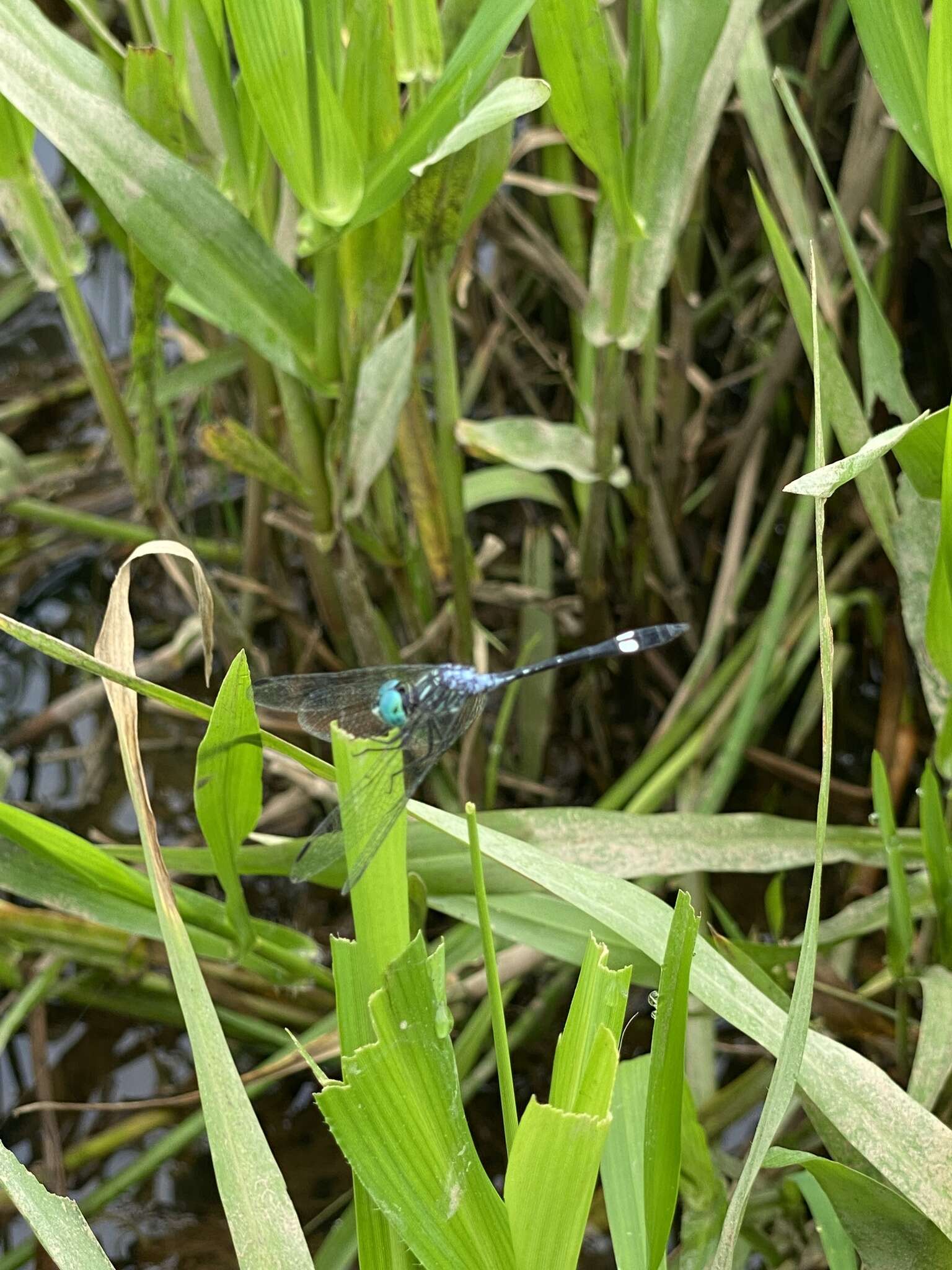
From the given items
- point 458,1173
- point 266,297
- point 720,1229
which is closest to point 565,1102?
point 458,1173

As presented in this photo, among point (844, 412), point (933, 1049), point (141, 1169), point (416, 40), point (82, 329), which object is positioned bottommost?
point (141, 1169)

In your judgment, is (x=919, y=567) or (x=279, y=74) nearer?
(x=279, y=74)

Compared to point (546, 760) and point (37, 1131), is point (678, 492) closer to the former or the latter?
point (546, 760)

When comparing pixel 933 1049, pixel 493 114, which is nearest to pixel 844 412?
pixel 493 114

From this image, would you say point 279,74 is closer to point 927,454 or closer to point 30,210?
point 30,210

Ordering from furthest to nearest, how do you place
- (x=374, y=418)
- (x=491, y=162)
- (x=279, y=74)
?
(x=374, y=418) < (x=491, y=162) < (x=279, y=74)

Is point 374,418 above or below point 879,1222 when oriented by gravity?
above

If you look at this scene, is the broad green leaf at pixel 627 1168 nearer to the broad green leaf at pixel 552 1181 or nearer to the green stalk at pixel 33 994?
the broad green leaf at pixel 552 1181

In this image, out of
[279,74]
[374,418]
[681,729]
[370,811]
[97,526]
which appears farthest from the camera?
[97,526]
